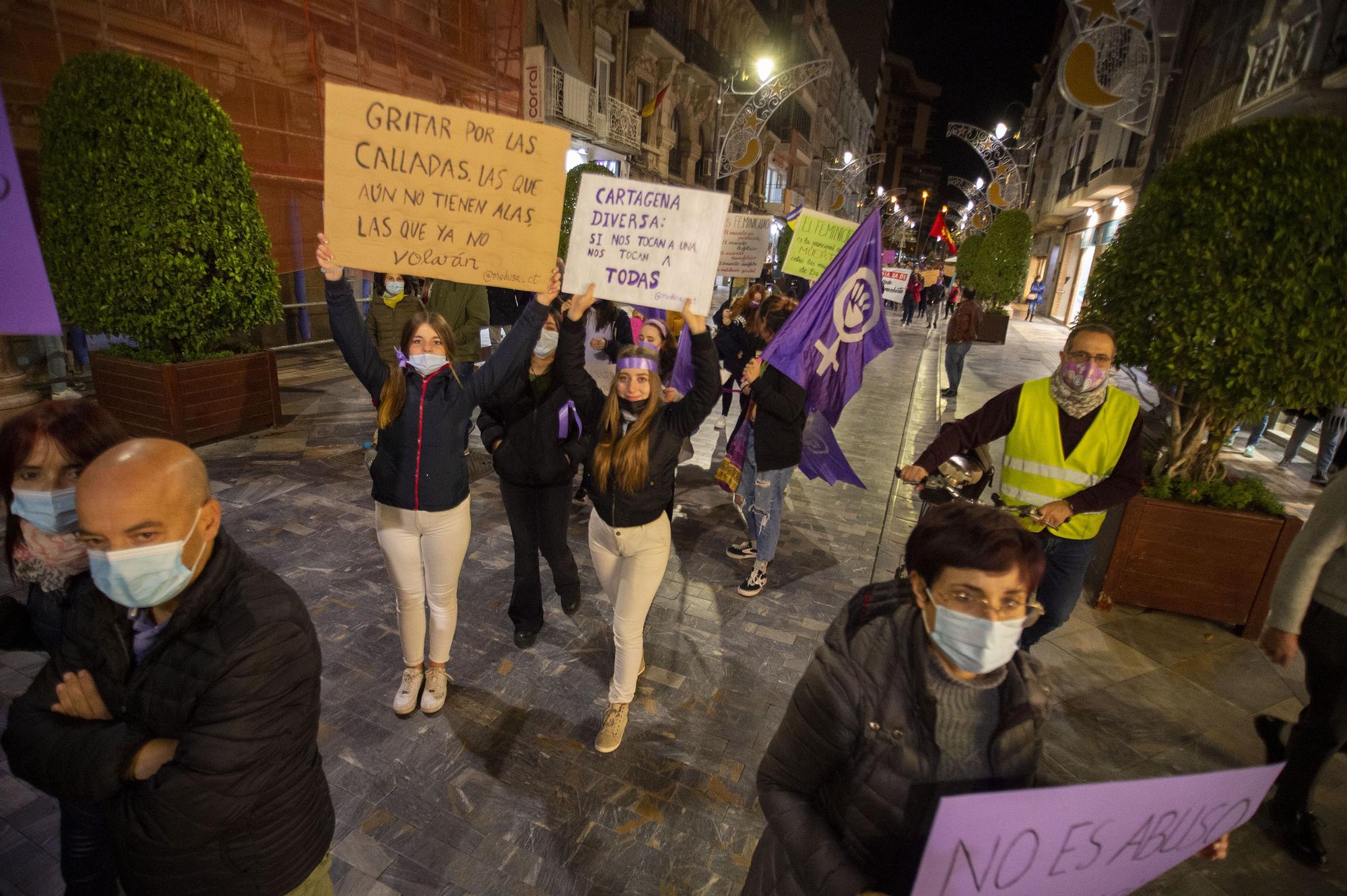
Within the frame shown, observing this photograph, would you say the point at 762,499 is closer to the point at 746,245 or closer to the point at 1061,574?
the point at 1061,574

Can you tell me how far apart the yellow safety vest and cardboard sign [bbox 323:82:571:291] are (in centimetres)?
244

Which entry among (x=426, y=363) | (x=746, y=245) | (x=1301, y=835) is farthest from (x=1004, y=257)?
(x=426, y=363)

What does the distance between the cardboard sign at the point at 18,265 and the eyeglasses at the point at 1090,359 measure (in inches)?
154

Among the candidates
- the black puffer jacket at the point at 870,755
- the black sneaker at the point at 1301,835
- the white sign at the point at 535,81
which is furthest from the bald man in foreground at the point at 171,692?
the white sign at the point at 535,81

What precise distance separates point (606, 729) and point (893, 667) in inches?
82.9

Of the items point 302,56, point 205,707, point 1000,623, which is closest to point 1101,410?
point 1000,623

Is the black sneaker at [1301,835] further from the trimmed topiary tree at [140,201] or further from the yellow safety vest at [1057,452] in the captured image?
the trimmed topiary tree at [140,201]

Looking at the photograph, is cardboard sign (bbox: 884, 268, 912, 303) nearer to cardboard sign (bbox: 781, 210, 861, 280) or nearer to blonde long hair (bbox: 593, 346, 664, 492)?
cardboard sign (bbox: 781, 210, 861, 280)

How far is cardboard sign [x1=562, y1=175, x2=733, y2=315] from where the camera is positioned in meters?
2.86

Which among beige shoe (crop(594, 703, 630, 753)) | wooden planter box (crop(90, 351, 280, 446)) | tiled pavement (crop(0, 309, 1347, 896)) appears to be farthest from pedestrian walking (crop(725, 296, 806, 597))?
wooden planter box (crop(90, 351, 280, 446))

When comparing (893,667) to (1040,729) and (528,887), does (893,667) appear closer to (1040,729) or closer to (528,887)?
(1040,729)

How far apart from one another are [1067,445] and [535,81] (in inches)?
704

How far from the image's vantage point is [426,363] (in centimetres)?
290

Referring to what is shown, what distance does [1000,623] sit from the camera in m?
1.44
